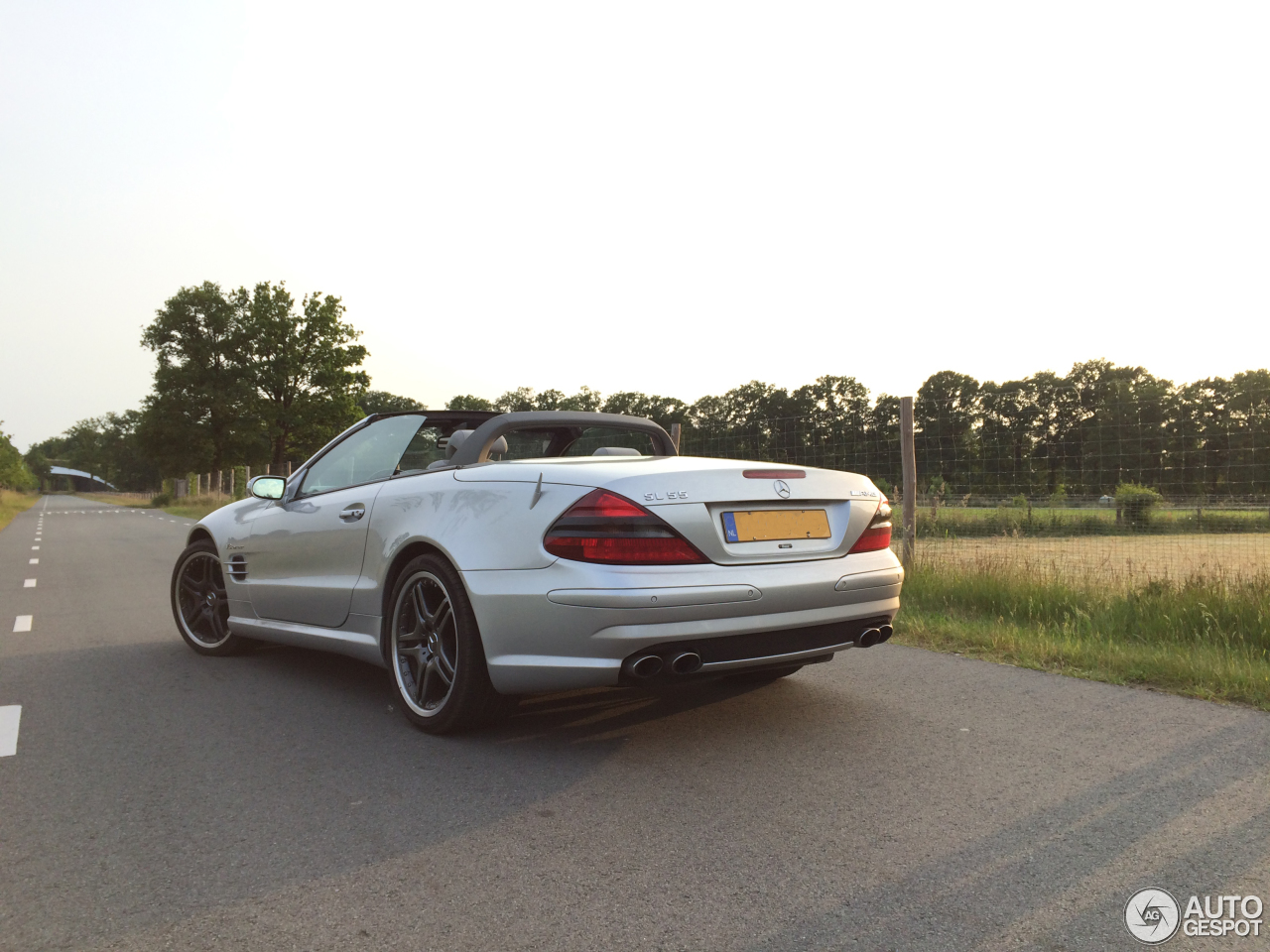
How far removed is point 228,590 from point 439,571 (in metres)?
2.53

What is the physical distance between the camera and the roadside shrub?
845cm

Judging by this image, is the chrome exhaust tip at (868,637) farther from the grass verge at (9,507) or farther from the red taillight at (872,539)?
the grass verge at (9,507)

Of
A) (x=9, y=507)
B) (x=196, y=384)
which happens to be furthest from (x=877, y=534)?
(x=9, y=507)

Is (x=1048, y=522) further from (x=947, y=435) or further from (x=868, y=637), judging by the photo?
(x=868, y=637)

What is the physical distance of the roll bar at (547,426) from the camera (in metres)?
4.40

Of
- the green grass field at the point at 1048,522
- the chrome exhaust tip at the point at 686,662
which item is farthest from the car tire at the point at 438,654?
the green grass field at the point at 1048,522

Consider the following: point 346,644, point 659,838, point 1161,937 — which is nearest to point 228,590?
point 346,644

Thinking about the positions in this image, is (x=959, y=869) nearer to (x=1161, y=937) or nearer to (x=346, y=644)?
(x=1161, y=937)

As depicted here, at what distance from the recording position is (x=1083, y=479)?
8625 millimetres

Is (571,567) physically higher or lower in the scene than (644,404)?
lower

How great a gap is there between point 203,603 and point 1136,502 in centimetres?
780

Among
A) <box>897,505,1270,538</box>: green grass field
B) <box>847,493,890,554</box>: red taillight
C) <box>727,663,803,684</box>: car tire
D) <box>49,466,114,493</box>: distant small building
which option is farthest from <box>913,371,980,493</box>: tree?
<box>49,466,114,493</box>: distant small building

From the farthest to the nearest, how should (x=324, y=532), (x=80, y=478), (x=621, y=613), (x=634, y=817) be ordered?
(x=80, y=478)
(x=324, y=532)
(x=621, y=613)
(x=634, y=817)

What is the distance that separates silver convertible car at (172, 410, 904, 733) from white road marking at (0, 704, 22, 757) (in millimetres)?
1346
